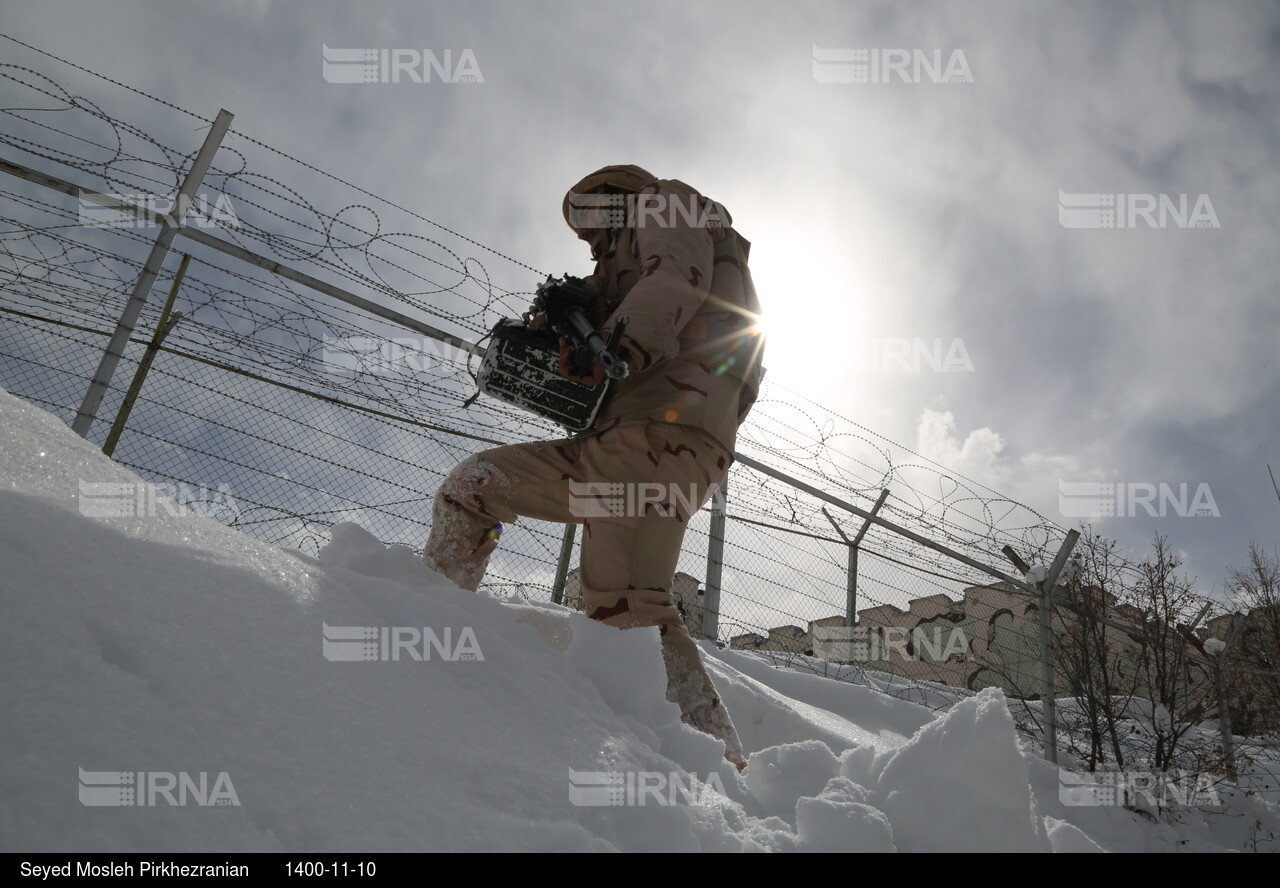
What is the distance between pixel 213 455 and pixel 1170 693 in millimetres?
5740

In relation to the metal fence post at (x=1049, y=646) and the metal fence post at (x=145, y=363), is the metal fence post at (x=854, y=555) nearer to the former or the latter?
the metal fence post at (x=1049, y=646)

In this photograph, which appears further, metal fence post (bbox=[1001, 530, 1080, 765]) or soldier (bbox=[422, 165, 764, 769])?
metal fence post (bbox=[1001, 530, 1080, 765])

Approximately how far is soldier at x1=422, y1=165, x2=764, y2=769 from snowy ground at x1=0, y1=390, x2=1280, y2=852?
362mm

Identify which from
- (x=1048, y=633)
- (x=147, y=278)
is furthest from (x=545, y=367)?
(x=1048, y=633)

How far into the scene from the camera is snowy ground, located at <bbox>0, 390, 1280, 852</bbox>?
59 cm

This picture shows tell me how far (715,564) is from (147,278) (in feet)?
9.45

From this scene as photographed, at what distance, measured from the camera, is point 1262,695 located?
6441 mm

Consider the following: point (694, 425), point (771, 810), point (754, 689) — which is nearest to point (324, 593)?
point (771, 810)

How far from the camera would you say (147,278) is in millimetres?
2566

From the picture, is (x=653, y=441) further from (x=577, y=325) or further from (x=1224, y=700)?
(x=1224, y=700)

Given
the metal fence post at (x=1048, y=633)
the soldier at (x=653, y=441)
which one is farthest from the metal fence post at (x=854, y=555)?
the soldier at (x=653, y=441)

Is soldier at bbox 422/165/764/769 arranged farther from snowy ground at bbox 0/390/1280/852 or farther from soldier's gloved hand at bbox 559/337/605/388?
snowy ground at bbox 0/390/1280/852

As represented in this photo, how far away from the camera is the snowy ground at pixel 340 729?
588 millimetres

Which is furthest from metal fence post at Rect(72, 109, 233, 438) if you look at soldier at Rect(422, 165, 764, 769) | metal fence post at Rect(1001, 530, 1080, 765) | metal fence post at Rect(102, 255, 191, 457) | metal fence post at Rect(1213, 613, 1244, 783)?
metal fence post at Rect(1213, 613, 1244, 783)
